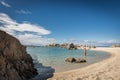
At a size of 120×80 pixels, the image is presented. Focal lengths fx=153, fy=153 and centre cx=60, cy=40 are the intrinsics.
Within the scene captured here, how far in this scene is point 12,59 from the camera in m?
13.7

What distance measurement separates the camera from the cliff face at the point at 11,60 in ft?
38.3

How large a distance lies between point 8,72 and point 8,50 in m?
2.22

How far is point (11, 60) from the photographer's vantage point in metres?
13.5

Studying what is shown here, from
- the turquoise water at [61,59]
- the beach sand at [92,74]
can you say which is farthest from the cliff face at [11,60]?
the turquoise water at [61,59]

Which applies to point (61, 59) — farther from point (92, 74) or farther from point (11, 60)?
point (11, 60)

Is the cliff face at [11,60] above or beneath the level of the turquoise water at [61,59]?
above

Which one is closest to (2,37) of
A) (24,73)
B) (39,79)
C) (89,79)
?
(24,73)

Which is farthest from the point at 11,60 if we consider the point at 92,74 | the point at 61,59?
the point at 61,59

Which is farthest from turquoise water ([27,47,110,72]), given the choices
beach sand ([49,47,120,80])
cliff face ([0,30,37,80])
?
cliff face ([0,30,37,80])

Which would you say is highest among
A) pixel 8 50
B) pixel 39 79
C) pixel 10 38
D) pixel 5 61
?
pixel 10 38

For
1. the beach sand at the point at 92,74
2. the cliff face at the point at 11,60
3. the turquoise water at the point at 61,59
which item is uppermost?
the cliff face at the point at 11,60

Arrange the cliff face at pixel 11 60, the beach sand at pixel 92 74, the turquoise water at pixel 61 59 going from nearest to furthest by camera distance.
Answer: the cliff face at pixel 11 60, the beach sand at pixel 92 74, the turquoise water at pixel 61 59

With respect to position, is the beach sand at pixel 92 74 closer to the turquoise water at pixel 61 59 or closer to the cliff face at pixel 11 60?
the cliff face at pixel 11 60

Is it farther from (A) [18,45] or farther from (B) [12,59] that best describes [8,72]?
(A) [18,45]
